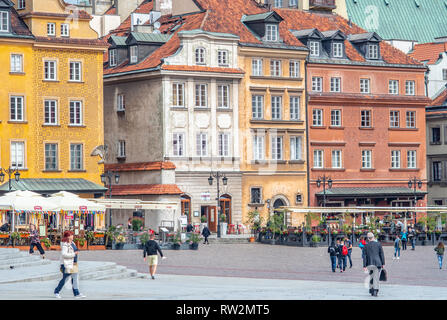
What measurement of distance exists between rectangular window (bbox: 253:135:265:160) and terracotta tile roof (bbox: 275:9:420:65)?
10.2m

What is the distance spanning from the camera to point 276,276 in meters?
49.4

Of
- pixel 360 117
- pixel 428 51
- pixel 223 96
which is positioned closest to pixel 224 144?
pixel 223 96

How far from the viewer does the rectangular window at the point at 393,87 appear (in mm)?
97350

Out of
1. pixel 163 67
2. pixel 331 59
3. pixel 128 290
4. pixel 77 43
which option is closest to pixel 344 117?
pixel 331 59

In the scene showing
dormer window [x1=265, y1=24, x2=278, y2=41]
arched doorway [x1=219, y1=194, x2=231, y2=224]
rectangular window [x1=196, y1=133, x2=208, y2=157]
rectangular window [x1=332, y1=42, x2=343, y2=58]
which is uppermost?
dormer window [x1=265, y1=24, x2=278, y2=41]

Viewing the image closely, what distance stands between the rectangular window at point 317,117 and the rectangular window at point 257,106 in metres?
4.88

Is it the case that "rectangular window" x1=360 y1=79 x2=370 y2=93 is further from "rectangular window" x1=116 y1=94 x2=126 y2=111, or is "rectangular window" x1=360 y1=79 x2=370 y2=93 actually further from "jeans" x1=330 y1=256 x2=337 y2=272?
"jeans" x1=330 y1=256 x2=337 y2=272

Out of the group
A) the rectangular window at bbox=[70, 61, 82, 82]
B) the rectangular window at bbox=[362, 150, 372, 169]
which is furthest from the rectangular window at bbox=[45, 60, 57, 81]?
the rectangular window at bbox=[362, 150, 372, 169]

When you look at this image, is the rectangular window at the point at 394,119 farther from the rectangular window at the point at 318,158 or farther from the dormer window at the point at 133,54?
the dormer window at the point at 133,54

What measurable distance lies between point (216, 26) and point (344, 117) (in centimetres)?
1281

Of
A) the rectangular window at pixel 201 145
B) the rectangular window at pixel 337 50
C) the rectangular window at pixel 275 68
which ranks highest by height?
the rectangular window at pixel 337 50

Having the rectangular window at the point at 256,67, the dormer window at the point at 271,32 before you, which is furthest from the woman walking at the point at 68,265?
the dormer window at the point at 271,32

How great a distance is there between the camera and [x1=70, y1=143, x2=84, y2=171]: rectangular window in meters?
82.9

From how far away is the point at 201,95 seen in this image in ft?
288
